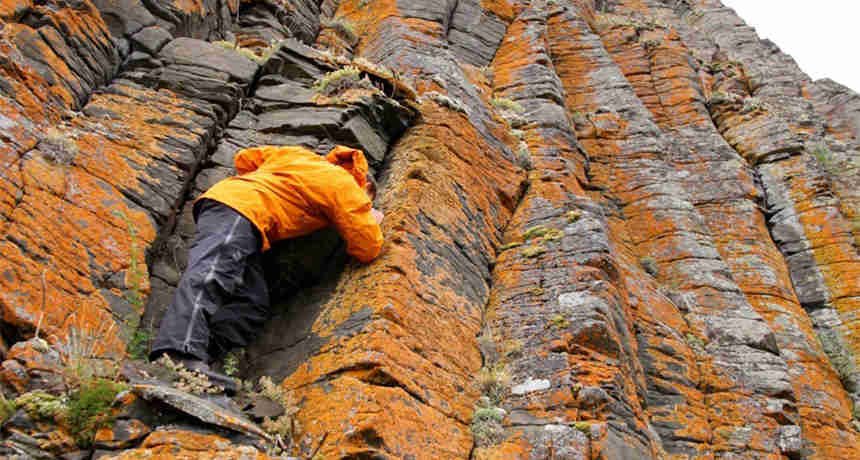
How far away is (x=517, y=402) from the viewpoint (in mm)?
5828

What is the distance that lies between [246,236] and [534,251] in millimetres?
4005

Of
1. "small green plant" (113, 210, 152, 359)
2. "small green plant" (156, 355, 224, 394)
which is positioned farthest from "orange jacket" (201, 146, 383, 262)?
"small green plant" (156, 355, 224, 394)

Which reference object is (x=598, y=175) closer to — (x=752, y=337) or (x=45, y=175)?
(x=752, y=337)

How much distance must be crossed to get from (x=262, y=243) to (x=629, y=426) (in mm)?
3978

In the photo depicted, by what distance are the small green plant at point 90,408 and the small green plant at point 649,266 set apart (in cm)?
896

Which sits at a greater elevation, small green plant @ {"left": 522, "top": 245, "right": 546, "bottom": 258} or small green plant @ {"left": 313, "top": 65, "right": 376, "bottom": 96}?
small green plant @ {"left": 313, "top": 65, "right": 376, "bottom": 96}

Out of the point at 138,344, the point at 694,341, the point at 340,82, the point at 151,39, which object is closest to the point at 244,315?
the point at 138,344

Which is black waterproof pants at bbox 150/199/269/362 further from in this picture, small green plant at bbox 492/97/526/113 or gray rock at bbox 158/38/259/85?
small green plant at bbox 492/97/526/113

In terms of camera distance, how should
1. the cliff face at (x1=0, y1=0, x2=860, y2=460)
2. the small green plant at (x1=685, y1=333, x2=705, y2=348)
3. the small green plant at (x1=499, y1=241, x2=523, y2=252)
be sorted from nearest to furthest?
the cliff face at (x1=0, y1=0, x2=860, y2=460)
the small green plant at (x1=499, y1=241, x2=523, y2=252)
the small green plant at (x1=685, y1=333, x2=705, y2=348)

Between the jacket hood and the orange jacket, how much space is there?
0.27 m

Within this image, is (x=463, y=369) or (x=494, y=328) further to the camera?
(x=494, y=328)

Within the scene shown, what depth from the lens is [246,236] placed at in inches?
209

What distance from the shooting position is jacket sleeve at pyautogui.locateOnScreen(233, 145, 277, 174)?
21.0 ft

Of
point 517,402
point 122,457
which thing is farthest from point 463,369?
point 122,457
